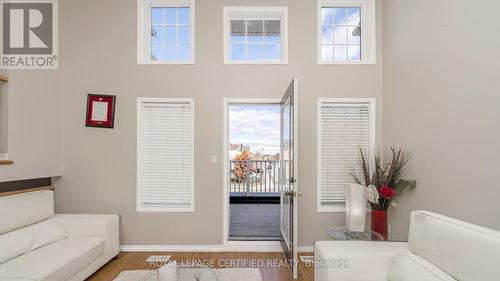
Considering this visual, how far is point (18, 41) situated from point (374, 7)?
459 centimetres

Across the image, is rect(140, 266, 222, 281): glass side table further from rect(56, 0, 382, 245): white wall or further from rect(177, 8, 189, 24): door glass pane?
rect(177, 8, 189, 24): door glass pane

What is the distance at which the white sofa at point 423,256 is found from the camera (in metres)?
1.22

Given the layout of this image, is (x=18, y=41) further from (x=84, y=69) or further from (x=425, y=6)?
(x=425, y=6)

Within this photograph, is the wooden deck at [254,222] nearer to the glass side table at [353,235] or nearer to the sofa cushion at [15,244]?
→ the glass side table at [353,235]

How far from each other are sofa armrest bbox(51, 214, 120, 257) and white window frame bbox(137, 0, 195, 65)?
6.93 ft

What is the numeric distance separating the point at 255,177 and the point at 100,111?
406 centimetres

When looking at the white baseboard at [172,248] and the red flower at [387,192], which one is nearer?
the red flower at [387,192]

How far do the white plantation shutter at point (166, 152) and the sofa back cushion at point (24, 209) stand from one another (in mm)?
1038

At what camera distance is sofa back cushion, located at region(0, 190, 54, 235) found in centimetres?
230

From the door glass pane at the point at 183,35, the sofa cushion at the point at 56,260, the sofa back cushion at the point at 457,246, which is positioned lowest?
the sofa cushion at the point at 56,260

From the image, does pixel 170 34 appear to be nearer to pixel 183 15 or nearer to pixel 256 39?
pixel 183 15

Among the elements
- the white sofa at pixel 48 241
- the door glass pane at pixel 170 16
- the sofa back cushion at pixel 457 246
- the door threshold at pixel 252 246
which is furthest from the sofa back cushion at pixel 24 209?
the sofa back cushion at pixel 457 246

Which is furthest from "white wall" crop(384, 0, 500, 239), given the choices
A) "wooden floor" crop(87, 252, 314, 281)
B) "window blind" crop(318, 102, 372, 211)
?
"wooden floor" crop(87, 252, 314, 281)
